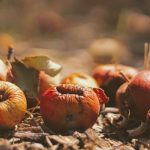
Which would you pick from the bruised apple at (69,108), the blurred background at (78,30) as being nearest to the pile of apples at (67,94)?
the bruised apple at (69,108)

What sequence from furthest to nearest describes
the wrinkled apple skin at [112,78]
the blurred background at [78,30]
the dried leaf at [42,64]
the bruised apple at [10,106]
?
the blurred background at [78,30] < the wrinkled apple skin at [112,78] < the dried leaf at [42,64] < the bruised apple at [10,106]

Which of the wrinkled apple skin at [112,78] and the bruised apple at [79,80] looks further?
the wrinkled apple skin at [112,78]

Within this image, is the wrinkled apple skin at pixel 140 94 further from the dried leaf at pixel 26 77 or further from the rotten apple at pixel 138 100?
the dried leaf at pixel 26 77

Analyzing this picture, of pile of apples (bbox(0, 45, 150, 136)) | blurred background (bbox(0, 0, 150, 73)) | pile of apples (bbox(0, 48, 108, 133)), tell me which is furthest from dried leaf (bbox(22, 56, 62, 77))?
blurred background (bbox(0, 0, 150, 73))

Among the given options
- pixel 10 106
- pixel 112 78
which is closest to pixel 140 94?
pixel 112 78

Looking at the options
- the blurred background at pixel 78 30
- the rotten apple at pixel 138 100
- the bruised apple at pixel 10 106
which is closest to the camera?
the bruised apple at pixel 10 106

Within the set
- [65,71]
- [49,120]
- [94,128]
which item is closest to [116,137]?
[94,128]
